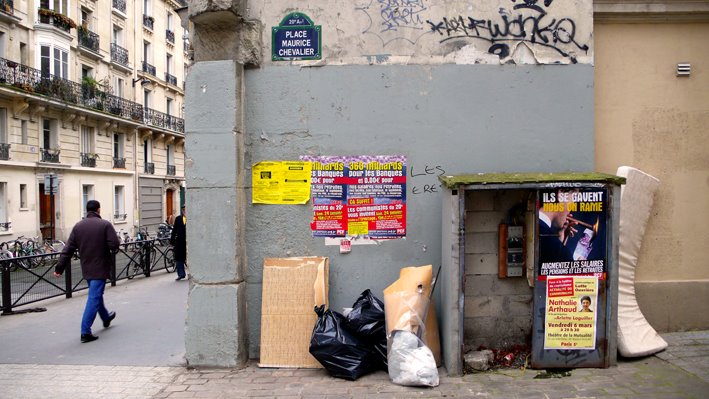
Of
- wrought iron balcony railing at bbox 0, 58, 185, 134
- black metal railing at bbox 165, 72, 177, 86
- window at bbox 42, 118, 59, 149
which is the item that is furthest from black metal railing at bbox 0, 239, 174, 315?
black metal railing at bbox 165, 72, 177, 86

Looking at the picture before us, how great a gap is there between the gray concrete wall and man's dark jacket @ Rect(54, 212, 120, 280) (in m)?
2.45

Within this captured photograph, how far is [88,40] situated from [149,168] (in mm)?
9314

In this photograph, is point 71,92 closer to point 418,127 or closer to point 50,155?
point 50,155

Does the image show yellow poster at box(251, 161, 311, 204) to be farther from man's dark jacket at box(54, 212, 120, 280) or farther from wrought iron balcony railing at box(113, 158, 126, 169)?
wrought iron balcony railing at box(113, 158, 126, 169)

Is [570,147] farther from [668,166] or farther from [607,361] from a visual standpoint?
[607,361]

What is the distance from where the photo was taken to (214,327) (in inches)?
217

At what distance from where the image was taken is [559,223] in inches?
203

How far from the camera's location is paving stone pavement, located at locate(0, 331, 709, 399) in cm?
467

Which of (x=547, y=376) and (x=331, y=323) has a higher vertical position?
(x=331, y=323)

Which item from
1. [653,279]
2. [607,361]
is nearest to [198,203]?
[607,361]

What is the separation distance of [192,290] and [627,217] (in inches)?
194

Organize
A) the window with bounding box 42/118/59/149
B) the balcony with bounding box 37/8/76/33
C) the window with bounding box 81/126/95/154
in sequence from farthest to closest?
the window with bounding box 81/126/95/154 → the window with bounding box 42/118/59/149 → the balcony with bounding box 37/8/76/33

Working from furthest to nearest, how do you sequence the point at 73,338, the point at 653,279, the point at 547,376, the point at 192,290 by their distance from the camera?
the point at 73,338
the point at 653,279
the point at 192,290
the point at 547,376

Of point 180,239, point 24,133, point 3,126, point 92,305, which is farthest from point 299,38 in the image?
point 24,133
